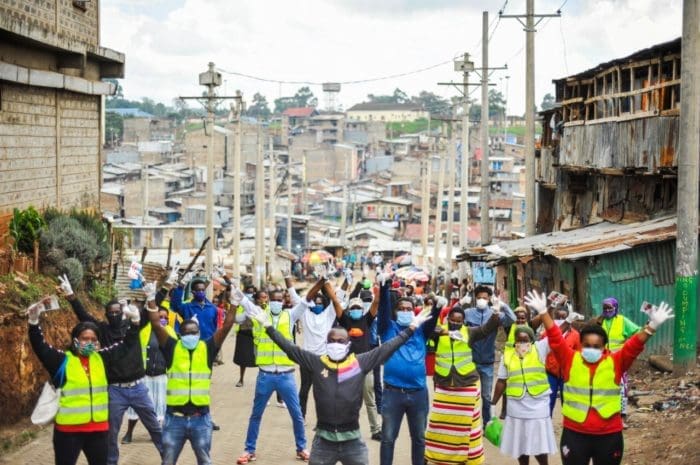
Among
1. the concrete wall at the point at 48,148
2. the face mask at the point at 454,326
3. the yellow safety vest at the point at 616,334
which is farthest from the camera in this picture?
the concrete wall at the point at 48,148

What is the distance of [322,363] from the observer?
1005 cm

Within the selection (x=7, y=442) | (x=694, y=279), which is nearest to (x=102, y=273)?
(x=7, y=442)

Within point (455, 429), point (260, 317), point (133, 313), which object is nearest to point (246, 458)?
point (455, 429)

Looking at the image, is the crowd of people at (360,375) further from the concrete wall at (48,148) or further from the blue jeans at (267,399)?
the concrete wall at (48,148)

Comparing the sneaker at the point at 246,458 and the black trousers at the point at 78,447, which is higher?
the black trousers at the point at 78,447

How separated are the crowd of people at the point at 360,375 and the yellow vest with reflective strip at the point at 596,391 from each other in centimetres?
1

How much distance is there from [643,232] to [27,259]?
35.9 ft

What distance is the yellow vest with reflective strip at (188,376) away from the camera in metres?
10.9

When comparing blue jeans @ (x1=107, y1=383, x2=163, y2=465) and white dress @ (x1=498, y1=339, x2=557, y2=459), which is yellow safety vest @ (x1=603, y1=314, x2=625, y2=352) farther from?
blue jeans @ (x1=107, y1=383, x2=163, y2=465)

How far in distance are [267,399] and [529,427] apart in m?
3.32

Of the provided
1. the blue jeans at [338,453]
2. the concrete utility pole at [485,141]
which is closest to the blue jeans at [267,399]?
the blue jeans at [338,453]

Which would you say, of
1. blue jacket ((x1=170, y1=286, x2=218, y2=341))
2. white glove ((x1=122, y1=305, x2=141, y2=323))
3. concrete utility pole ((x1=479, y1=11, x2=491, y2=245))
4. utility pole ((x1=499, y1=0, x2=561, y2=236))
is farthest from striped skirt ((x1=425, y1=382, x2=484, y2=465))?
concrete utility pole ((x1=479, y1=11, x2=491, y2=245))

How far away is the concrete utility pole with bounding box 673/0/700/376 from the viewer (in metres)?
16.6

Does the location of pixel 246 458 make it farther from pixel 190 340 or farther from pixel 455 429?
pixel 190 340
